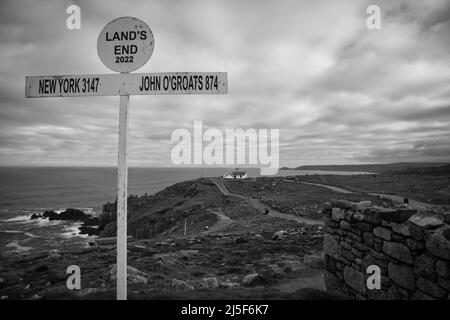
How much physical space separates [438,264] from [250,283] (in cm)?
515

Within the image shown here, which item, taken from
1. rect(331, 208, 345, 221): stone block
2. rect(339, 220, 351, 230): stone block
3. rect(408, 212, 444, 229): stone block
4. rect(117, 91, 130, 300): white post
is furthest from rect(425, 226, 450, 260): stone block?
rect(117, 91, 130, 300): white post

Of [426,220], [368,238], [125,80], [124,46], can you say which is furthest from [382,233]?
[124,46]

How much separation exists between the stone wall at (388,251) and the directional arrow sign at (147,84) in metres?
3.87

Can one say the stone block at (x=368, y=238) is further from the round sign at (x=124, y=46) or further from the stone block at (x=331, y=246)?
the round sign at (x=124, y=46)

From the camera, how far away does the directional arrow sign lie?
4410mm

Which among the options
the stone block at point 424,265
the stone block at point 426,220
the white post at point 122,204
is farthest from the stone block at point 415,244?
the white post at point 122,204

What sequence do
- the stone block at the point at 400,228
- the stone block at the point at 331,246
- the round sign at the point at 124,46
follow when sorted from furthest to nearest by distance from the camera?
the stone block at the point at 331,246 < the stone block at the point at 400,228 < the round sign at the point at 124,46

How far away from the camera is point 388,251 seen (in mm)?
4977

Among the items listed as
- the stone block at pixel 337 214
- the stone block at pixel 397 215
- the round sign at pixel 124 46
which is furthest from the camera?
the stone block at pixel 337 214

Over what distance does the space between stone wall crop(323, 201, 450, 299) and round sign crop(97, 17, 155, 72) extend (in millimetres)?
5182

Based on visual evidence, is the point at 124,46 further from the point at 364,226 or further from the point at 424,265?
the point at 424,265

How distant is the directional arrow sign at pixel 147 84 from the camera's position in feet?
14.5
